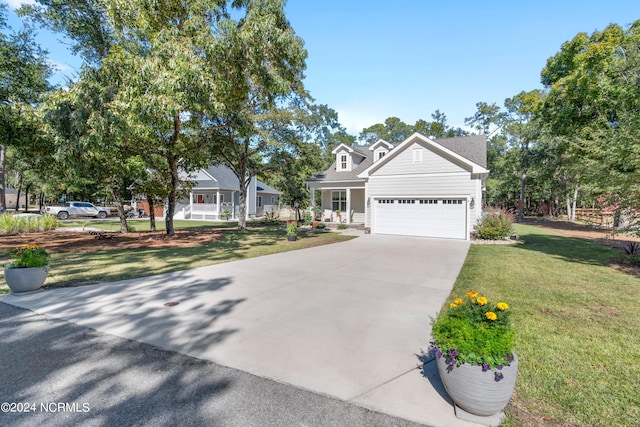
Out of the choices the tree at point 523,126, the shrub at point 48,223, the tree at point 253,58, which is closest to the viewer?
the tree at point 253,58

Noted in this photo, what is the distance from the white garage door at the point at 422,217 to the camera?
47.4 ft

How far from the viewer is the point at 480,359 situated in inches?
91.1

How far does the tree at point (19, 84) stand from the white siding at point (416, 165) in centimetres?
1451

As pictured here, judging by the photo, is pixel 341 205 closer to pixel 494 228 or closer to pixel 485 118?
pixel 494 228

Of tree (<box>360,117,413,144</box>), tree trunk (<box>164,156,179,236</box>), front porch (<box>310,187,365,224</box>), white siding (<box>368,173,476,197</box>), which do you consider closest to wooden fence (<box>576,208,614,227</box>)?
white siding (<box>368,173,476,197</box>)

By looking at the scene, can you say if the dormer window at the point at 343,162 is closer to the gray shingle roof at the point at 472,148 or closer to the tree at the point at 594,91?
the gray shingle roof at the point at 472,148

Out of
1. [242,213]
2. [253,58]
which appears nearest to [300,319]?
[253,58]

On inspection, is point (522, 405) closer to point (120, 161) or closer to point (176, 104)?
point (176, 104)

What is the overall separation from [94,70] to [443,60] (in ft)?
44.3

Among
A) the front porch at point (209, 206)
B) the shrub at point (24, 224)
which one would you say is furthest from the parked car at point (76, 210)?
the shrub at point (24, 224)

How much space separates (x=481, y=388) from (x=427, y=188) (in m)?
13.7

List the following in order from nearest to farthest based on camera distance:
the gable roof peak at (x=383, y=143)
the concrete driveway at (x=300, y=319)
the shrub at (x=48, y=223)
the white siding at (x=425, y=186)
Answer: the concrete driveway at (x=300, y=319) < the white siding at (x=425, y=186) < the shrub at (x=48, y=223) < the gable roof peak at (x=383, y=143)

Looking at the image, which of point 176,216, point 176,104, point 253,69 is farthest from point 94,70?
point 176,216

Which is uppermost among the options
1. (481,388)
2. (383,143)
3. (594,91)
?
(594,91)
